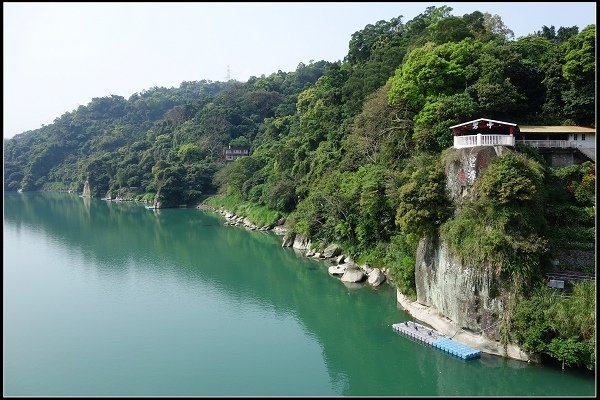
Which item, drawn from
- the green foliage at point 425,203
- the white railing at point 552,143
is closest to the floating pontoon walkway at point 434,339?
the green foliage at point 425,203

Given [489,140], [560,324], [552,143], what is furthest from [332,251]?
[560,324]

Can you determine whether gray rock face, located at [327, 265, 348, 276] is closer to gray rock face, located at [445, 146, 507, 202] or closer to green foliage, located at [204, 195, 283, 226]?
gray rock face, located at [445, 146, 507, 202]

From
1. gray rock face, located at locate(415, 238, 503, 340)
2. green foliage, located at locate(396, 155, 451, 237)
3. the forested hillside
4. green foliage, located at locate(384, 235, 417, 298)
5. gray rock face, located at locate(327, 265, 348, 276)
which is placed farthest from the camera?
gray rock face, located at locate(327, 265, 348, 276)

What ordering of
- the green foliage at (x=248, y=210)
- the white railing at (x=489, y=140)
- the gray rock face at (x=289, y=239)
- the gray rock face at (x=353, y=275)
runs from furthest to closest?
the green foliage at (x=248, y=210) < the gray rock face at (x=289, y=239) < the gray rock face at (x=353, y=275) < the white railing at (x=489, y=140)

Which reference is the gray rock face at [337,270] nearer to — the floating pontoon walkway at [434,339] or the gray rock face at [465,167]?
the floating pontoon walkway at [434,339]

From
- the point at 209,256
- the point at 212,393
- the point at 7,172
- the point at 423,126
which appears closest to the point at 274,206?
the point at 209,256

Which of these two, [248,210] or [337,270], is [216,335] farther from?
[248,210]

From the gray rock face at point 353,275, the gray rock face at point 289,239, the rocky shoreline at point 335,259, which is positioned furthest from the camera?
the gray rock face at point 289,239

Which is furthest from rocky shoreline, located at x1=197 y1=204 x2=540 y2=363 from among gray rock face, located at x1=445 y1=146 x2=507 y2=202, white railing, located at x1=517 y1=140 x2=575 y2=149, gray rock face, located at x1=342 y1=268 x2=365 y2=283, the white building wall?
the white building wall
